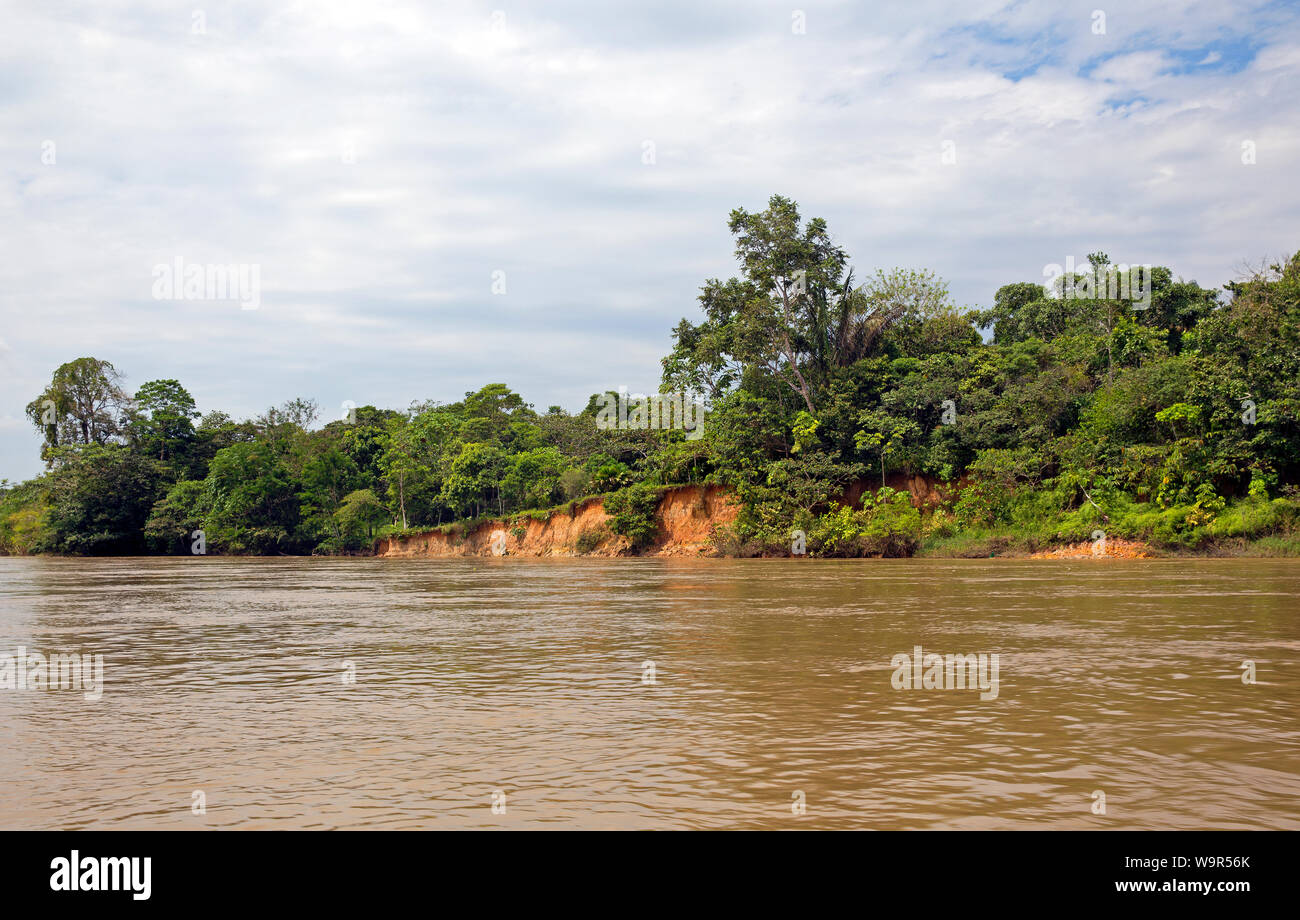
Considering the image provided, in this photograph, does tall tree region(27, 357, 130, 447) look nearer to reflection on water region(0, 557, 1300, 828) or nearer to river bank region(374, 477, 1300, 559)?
river bank region(374, 477, 1300, 559)

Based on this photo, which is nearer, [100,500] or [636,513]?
[636,513]

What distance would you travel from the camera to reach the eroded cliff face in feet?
150

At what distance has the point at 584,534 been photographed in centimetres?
5019

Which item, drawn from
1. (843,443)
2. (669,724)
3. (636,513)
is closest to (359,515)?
(636,513)

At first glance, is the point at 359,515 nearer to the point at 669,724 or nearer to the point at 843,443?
the point at 843,443

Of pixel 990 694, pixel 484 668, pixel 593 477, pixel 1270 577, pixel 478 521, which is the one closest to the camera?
pixel 990 694

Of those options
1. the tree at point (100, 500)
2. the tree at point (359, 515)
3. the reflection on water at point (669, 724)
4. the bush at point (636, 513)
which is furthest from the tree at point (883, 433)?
the tree at point (100, 500)

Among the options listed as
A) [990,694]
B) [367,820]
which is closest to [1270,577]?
[990,694]

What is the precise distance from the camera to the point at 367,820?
4496 mm

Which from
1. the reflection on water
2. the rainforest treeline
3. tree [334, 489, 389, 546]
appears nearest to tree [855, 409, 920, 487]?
the rainforest treeline

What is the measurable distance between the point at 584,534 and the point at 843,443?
52.2ft

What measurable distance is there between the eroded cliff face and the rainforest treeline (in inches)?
36.8
